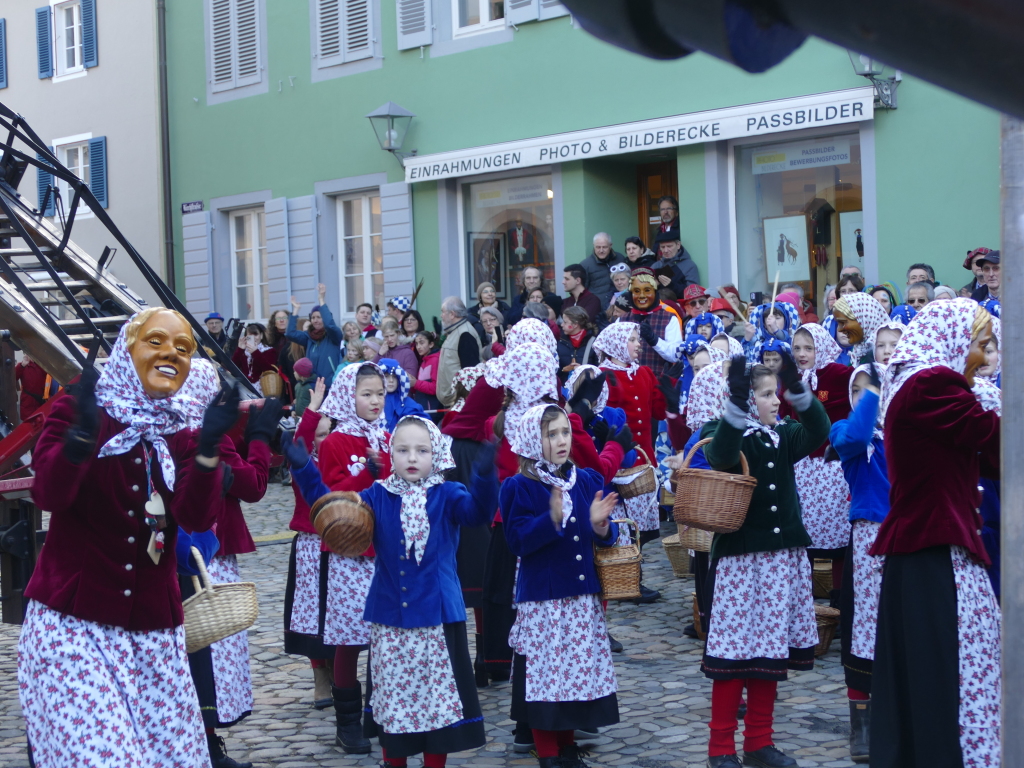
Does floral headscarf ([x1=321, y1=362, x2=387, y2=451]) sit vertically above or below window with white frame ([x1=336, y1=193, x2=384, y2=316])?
below

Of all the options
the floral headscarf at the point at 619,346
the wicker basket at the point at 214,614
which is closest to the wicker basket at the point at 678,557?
the floral headscarf at the point at 619,346

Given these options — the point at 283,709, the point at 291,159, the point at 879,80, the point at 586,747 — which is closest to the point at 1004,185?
the point at 586,747

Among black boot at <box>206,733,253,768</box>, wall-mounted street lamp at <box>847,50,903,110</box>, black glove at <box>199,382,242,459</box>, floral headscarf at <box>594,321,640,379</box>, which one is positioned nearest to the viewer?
black glove at <box>199,382,242,459</box>

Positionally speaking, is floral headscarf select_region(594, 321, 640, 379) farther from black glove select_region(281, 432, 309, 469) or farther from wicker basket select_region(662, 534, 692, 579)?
black glove select_region(281, 432, 309, 469)

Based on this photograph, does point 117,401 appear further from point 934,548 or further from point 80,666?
point 934,548

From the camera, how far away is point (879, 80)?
11523 millimetres

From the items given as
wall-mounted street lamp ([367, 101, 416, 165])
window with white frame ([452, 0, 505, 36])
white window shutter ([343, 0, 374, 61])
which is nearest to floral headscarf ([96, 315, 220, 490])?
window with white frame ([452, 0, 505, 36])

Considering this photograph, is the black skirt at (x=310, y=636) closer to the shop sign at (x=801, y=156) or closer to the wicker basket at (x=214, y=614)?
the wicker basket at (x=214, y=614)

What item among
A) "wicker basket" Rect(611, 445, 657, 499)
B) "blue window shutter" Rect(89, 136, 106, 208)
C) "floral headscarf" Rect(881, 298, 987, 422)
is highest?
"blue window shutter" Rect(89, 136, 106, 208)

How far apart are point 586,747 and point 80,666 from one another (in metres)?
2.46

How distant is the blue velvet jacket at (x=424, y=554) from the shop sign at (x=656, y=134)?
831 cm

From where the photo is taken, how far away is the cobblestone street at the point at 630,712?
5191 mm

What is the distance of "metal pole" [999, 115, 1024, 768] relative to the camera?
7.93 feet

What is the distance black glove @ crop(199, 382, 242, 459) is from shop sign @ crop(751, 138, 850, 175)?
32.4 ft
